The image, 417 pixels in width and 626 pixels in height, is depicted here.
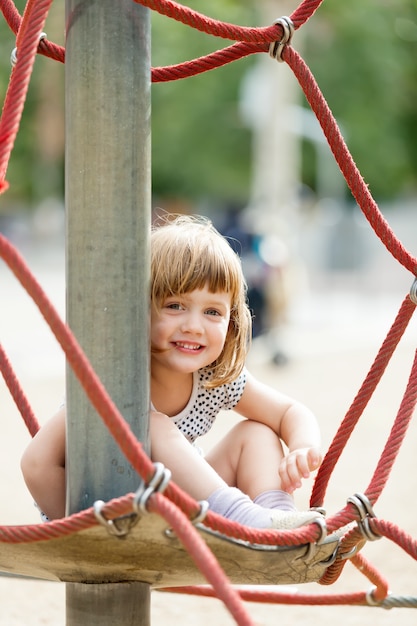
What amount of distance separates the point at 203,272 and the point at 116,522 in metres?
0.53

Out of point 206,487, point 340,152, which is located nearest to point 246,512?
point 206,487

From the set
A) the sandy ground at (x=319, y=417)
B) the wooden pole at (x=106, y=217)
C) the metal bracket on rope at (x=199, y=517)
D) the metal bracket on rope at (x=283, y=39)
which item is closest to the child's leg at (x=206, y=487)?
the wooden pole at (x=106, y=217)

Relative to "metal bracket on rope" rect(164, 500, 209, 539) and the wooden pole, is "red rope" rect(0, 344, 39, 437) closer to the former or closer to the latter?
the wooden pole

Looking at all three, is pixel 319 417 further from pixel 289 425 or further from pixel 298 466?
pixel 298 466

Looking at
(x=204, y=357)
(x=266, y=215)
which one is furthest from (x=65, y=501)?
(x=266, y=215)

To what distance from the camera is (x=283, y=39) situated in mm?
1810

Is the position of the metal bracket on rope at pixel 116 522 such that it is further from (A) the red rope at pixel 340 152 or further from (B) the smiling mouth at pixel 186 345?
(A) the red rope at pixel 340 152

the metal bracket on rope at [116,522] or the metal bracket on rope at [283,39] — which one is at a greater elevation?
→ the metal bracket on rope at [283,39]

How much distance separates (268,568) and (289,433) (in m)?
0.38

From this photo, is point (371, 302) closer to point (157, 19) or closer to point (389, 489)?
point (157, 19)

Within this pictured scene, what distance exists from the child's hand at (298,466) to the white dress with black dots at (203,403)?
19 cm

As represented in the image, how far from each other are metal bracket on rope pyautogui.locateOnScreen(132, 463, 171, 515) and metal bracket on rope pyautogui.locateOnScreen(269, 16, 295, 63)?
78 cm

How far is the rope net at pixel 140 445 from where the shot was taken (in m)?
1.43

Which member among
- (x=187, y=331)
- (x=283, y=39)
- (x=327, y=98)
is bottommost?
(x=187, y=331)
